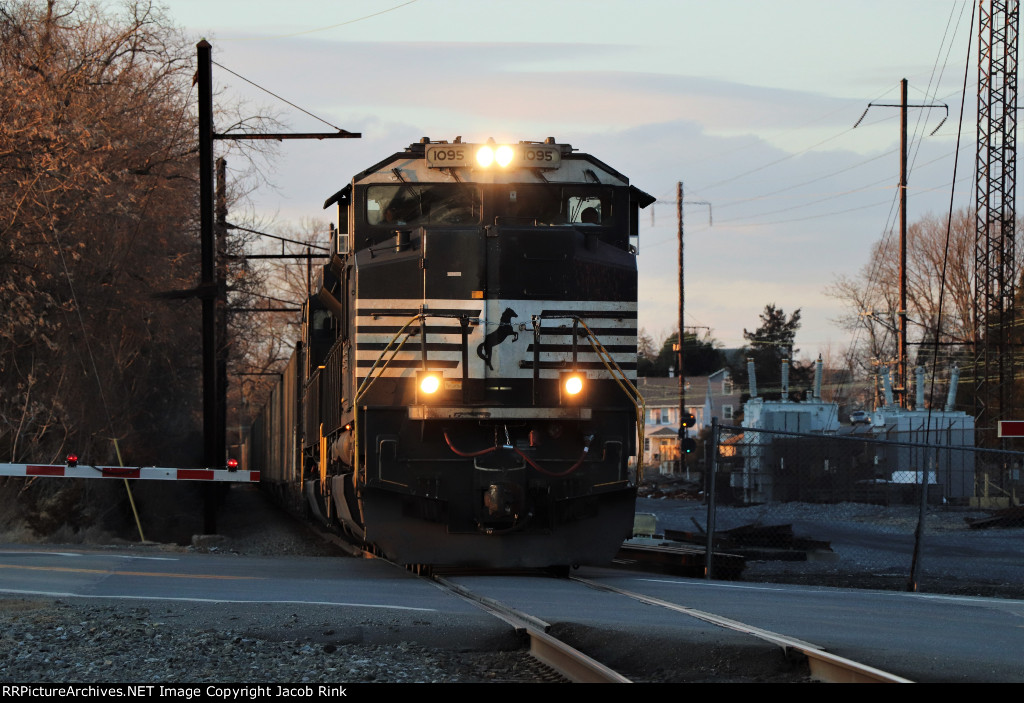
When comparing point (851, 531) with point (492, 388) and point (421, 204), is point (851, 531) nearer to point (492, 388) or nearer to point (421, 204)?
point (492, 388)

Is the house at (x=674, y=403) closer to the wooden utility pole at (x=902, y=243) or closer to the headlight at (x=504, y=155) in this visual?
the wooden utility pole at (x=902, y=243)

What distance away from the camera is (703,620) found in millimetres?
8477

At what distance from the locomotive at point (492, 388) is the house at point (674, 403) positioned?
75.5 m

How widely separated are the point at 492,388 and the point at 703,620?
3.38 metres

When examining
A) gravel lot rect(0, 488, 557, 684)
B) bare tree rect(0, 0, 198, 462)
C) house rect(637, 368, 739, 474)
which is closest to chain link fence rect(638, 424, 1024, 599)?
gravel lot rect(0, 488, 557, 684)

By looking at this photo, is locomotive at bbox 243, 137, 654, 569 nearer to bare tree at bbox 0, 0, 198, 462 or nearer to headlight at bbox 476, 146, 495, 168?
headlight at bbox 476, 146, 495, 168

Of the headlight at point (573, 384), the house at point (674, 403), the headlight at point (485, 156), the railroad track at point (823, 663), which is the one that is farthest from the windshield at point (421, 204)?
the house at point (674, 403)

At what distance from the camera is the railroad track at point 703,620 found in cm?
618

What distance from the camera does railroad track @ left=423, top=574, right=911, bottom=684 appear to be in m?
6.18

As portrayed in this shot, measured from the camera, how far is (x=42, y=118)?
57.3ft

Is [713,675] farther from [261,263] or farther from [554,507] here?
[261,263]

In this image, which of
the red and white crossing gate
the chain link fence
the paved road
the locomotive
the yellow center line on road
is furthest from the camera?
the red and white crossing gate

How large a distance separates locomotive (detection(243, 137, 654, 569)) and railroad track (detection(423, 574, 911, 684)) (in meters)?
2.05

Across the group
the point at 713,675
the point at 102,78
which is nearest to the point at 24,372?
the point at 102,78
